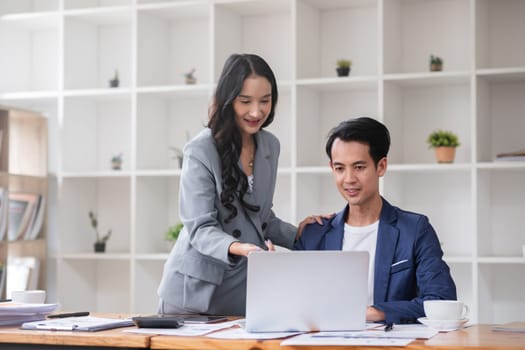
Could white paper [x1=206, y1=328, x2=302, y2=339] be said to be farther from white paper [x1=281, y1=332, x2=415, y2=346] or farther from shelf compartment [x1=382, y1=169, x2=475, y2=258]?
shelf compartment [x1=382, y1=169, x2=475, y2=258]

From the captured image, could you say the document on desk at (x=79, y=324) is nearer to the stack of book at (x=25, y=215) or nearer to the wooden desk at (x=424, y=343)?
the wooden desk at (x=424, y=343)

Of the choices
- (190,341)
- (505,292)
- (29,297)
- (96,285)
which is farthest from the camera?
(96,285)

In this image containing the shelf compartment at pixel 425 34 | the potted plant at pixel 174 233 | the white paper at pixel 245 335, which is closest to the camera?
the white paper at pixel 245 335

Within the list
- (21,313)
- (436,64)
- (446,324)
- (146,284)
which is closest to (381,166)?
(446,324)

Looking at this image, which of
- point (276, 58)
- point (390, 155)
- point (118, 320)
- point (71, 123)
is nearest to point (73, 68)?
point (71, 123)

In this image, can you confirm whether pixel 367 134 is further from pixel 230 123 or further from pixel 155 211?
pixel 155 211

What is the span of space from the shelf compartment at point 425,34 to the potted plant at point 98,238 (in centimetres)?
193

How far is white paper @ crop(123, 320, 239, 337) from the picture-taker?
87.2 inches

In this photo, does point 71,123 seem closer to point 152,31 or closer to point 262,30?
point 152,31

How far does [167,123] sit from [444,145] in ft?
5.56

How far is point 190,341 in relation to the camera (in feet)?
6.88

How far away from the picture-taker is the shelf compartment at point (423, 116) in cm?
439

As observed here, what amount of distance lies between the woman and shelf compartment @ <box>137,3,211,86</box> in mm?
2035

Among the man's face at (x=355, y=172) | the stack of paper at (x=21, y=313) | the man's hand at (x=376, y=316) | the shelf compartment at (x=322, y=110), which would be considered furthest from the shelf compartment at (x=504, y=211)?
the stack of paper at (x=21, y=313)
